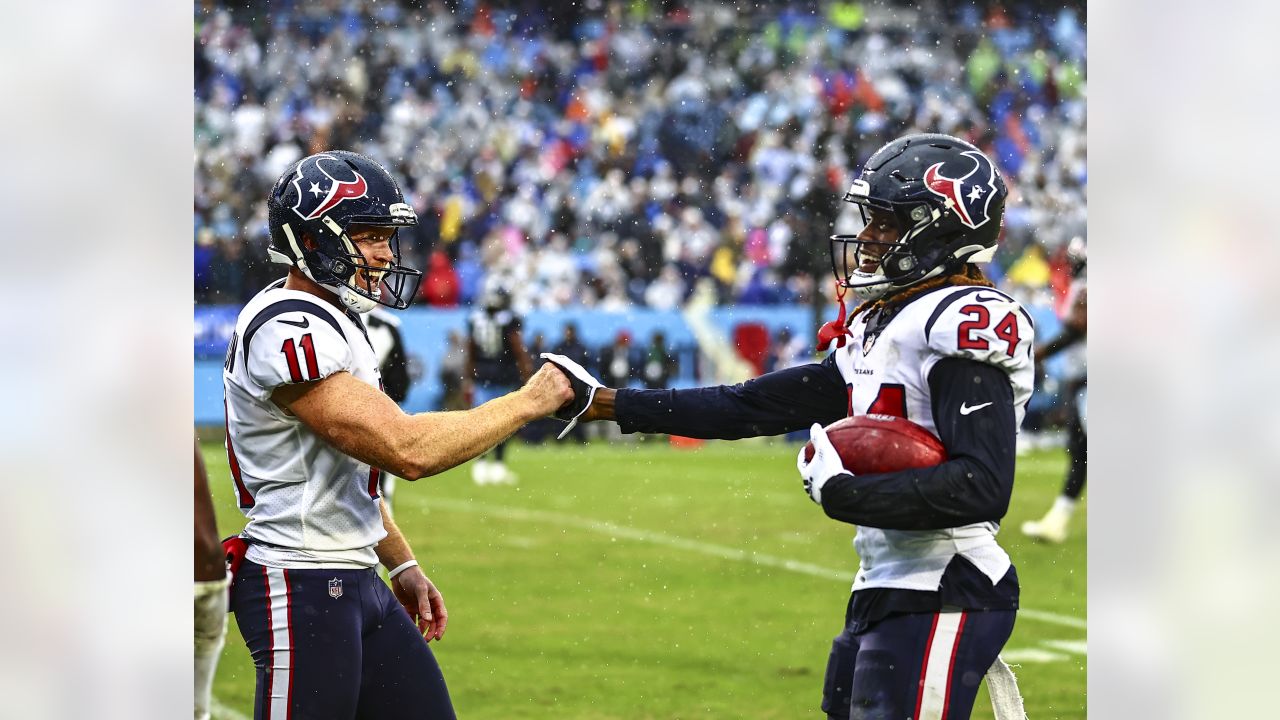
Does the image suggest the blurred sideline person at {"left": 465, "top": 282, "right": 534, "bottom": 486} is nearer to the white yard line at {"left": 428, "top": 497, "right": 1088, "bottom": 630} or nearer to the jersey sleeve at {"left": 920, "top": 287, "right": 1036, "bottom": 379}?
the white yard line at {"left": 428, "top": 497, "right": 1088, "bottom": 630}

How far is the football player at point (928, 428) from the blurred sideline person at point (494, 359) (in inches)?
376

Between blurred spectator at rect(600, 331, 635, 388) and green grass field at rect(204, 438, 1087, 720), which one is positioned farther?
blurred spectator at rect(600, 331, 635, 388)

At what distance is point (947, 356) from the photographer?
300cm

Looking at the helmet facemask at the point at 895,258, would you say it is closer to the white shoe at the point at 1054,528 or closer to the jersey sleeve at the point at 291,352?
the jersey sleeve at the point at 291,352

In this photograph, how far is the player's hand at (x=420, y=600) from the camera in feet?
12.4

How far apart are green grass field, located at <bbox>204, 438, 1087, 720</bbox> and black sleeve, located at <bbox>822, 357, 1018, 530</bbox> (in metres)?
3.00

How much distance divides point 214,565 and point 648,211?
1634cm

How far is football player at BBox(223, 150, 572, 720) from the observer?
3.23m

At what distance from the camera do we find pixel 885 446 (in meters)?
3.01

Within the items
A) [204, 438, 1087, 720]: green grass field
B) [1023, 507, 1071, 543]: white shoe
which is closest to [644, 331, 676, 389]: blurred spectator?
[204, 438, 1087, 720]: green grass field

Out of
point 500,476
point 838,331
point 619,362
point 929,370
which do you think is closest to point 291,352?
point 838,331

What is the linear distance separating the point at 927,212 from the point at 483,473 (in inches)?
415

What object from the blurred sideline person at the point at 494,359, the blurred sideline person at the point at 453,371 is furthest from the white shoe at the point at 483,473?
the blurred sideline person at the point at 453,371

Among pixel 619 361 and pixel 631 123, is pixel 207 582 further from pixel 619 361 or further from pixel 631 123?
pixel 631 123
